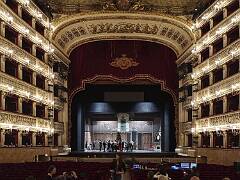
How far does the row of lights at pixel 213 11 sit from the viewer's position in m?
35.2

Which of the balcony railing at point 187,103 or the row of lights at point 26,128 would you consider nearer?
the row of lights at point 26,128

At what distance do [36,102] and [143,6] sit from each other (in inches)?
496

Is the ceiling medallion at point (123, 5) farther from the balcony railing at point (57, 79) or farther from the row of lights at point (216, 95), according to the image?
the row of lights at point (216, 95)

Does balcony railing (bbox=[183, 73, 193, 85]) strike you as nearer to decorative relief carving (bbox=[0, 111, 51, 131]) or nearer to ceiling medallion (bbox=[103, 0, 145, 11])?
ceiling medallion (bbox=[103, 0, 145, 11])

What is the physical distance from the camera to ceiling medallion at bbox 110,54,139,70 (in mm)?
47219

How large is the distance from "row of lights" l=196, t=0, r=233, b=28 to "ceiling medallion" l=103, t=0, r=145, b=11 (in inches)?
204

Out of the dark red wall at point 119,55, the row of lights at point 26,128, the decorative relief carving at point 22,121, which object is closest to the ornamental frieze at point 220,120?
the dark red wall at point 119,55

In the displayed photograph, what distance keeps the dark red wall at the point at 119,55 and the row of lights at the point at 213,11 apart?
7272 millimetres

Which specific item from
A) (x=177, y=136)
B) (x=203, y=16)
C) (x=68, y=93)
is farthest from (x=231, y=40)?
(x=68, y=93)

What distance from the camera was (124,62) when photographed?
155 feet

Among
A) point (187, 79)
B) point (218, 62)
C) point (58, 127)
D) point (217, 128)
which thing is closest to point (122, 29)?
point (187, 79)

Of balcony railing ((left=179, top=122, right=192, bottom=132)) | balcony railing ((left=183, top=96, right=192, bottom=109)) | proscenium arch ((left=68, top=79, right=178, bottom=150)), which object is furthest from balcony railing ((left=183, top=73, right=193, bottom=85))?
balcony railing ((left=179, top=122, right=192, bottom=132))

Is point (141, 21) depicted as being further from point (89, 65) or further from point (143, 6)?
point (89, 65)

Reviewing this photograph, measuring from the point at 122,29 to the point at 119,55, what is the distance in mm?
2713
